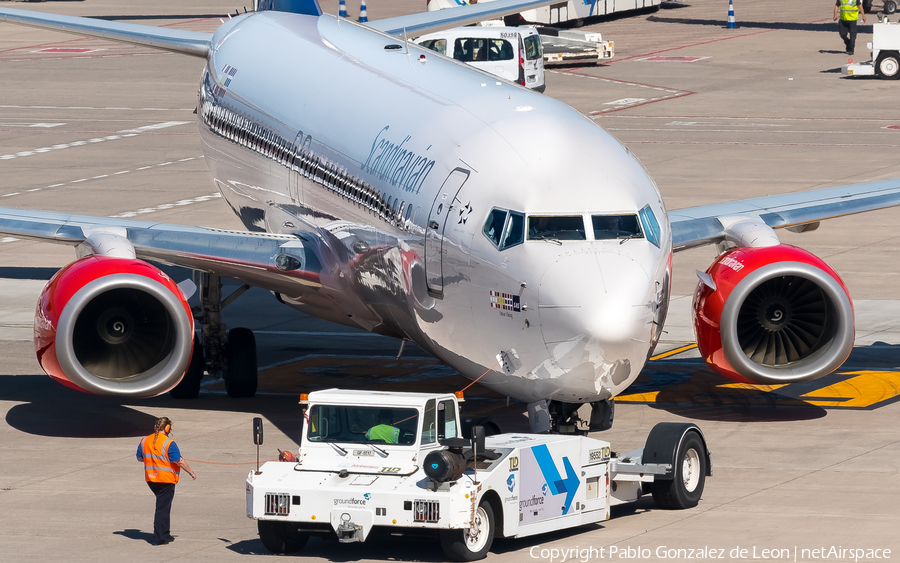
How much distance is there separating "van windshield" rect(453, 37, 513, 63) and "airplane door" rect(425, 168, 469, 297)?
132 ft

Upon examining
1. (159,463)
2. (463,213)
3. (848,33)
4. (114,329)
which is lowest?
(159,463)

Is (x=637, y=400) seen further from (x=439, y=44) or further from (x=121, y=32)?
Result: (x=439, y=44)

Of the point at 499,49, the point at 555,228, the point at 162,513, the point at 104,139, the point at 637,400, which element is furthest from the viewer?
the point at 499,49

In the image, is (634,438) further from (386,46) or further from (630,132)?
(630,132)

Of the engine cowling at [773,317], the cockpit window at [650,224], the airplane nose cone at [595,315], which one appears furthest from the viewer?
the engine cowling at [773,317]

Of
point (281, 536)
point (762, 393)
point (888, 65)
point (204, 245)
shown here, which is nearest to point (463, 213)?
point (281, 536)

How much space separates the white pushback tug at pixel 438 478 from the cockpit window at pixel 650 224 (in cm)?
240

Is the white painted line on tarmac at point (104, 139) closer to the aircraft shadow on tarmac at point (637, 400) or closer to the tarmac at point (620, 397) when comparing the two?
the tarmac at point (620, 397)

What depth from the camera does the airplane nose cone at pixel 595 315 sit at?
1788 centimetres

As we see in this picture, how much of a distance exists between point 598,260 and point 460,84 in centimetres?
598

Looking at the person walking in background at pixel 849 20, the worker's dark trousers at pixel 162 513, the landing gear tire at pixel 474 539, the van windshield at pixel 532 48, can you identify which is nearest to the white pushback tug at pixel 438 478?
the landing gear tire at pixel 474 539

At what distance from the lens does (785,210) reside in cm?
2644

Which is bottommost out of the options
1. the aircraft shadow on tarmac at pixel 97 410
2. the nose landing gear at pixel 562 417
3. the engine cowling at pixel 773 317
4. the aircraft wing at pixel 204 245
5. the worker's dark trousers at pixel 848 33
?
the aircraft shadow on tarmac at pixel 97 410

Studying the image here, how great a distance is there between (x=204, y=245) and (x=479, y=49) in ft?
122
